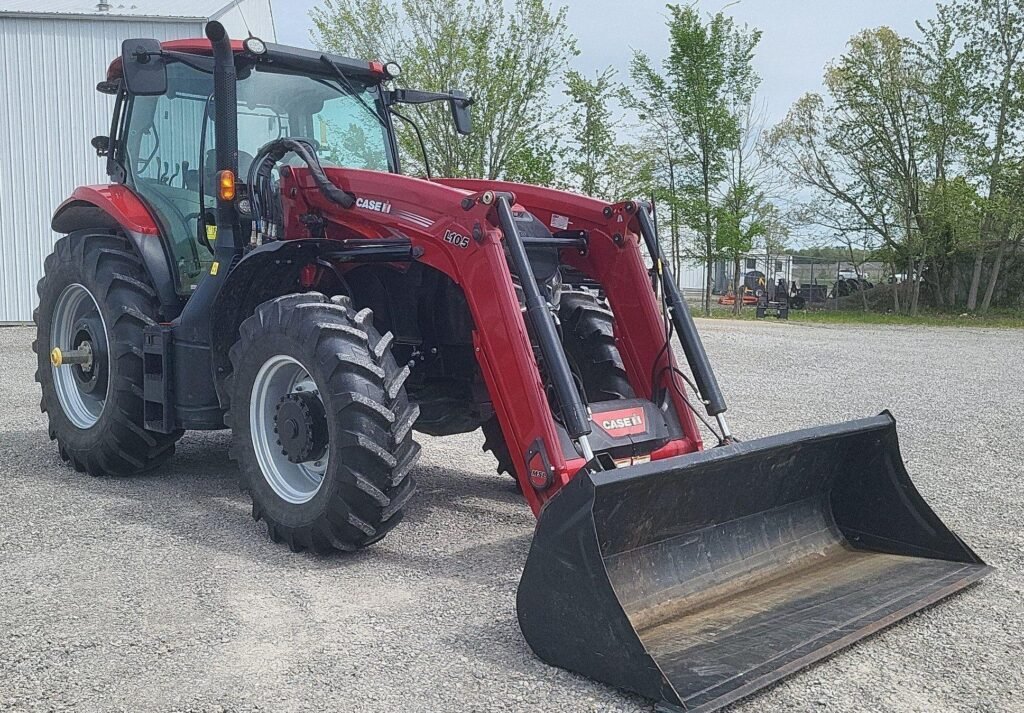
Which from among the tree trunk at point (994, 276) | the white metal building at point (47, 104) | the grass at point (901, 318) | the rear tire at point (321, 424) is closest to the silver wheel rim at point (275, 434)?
the rear tire at point (321, 424)

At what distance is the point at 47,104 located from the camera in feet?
55.6

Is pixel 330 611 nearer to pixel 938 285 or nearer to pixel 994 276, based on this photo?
pixel 994 276

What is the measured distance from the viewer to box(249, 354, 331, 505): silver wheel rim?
473cm

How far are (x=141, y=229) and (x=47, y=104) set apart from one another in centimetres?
1294

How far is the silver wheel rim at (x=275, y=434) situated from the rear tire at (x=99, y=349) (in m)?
1.36

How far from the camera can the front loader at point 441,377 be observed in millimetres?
3576

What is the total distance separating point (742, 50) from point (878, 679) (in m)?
25.6

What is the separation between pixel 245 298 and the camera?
529cm

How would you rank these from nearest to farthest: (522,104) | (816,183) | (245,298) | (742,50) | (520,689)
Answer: (520,689), (245,298), (522,104), (742,50), (816,183)

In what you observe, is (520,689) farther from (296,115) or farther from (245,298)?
(296,115)

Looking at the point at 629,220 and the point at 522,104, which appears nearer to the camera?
the point at 629,220

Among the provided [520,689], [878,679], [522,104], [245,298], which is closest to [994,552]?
[878,679]

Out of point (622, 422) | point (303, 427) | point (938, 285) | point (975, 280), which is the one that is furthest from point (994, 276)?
point (303, 427)

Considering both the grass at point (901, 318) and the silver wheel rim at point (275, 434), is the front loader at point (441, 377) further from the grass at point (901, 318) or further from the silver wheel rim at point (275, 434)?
the grass at point (901, 318)
